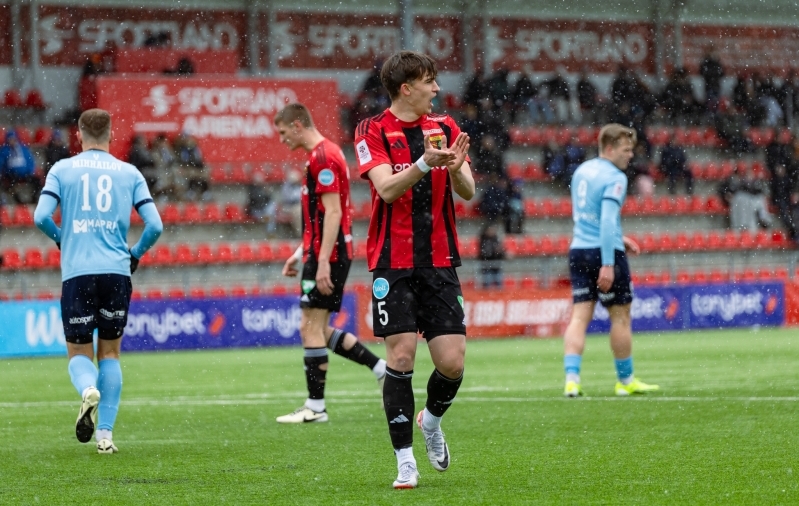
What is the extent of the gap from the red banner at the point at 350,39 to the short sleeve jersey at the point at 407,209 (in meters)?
22.8

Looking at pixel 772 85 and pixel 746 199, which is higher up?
pixel 772 85

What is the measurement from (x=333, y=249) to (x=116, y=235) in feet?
6.23

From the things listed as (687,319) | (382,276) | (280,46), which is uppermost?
(280,46)

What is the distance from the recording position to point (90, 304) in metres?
7.14

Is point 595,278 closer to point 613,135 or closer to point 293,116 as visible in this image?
point 613,135

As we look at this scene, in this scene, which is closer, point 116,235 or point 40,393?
point 116,235

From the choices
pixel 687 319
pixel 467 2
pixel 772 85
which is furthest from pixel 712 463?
pixel 772 85

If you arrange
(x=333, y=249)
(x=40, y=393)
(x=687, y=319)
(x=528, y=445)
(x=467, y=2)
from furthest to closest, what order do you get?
(x=467, y=2) → (x=687, y=319) → (x=40, y=393) → (x=333, y=249) → (x=528, y=445)

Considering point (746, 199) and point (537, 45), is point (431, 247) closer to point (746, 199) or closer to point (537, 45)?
point (746, 199)

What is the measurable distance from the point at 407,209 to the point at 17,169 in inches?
716

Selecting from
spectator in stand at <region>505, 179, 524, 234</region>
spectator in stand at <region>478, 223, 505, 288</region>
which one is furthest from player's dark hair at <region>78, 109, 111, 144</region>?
spectator in stand at <region>505, 179, 524, 234</region>

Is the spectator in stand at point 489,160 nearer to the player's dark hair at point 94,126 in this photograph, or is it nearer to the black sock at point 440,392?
the player's dark hair at point 94,126

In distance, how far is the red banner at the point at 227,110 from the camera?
24969 millimetres

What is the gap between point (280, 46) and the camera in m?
28.4
